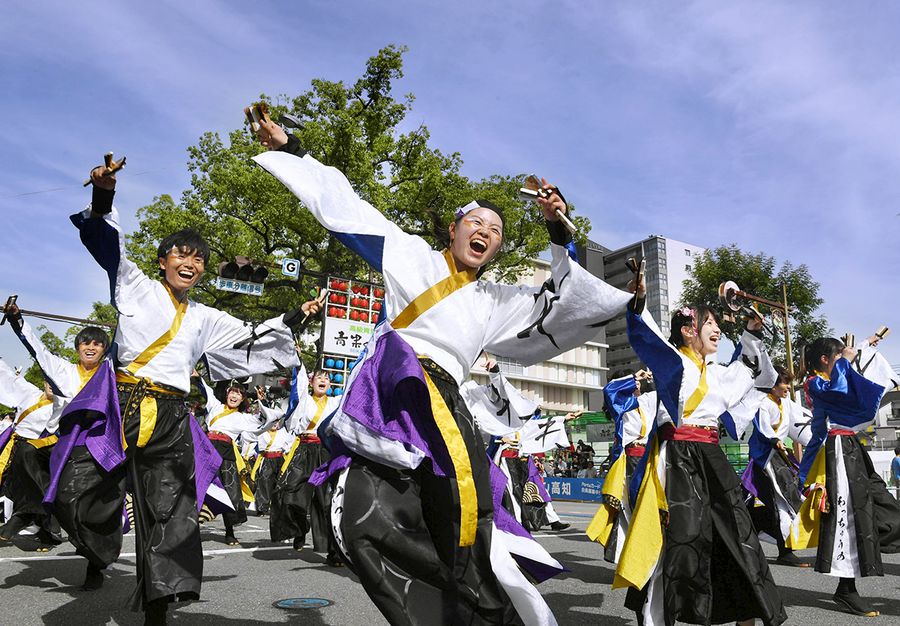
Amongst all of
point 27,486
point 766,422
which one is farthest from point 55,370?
point 766,422

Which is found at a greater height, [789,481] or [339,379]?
[339,379]

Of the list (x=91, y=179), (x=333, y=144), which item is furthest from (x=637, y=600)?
(x=333, y=144)

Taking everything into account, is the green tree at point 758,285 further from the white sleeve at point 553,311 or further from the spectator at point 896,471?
the white sleeve at point 553,311

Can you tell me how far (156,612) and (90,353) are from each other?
170 inches

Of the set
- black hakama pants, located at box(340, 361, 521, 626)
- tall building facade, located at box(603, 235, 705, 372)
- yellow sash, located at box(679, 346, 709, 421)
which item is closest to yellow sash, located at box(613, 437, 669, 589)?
yellow sash, located at box(679, 346, 709, 421)

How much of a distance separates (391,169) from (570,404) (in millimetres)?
45465

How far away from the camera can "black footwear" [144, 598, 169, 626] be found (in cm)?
409

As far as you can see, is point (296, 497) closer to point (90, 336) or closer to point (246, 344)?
point (90, 336)

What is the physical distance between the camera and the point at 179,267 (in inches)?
189

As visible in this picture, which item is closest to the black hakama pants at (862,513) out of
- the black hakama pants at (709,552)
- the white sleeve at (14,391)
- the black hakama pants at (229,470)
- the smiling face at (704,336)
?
the black hakama pants at (709,552)

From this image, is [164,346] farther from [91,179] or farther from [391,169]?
[391,169]

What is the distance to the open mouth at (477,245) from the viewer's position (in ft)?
11.6

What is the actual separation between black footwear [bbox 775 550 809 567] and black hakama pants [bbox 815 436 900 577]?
2.11 meters

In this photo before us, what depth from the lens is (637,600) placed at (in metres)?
4.46
